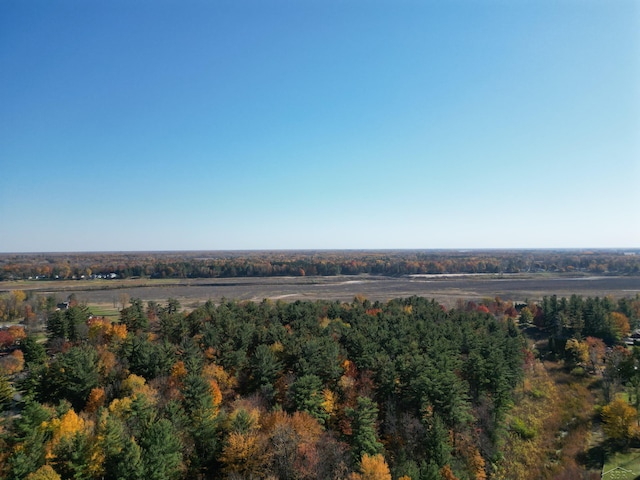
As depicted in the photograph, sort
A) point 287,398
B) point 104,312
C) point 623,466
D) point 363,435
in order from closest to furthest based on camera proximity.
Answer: point 363,435
point 623,466
point 287,398
point 104,312

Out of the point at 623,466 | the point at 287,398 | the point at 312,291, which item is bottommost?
the point at 623,466

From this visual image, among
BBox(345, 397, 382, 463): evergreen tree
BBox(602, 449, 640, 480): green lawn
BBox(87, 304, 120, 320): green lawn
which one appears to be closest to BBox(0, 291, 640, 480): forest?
BBox(345, 397, 382, 463): evergreen tree

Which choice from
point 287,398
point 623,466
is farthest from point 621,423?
point 287,398

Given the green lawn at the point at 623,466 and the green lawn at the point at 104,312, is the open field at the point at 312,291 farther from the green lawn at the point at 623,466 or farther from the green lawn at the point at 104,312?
the green lawn at the point at 623,466

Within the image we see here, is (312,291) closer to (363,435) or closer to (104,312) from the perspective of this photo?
(104,312)

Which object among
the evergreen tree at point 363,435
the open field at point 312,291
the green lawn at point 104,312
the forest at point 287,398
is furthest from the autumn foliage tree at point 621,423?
the green lawn at point 104,312

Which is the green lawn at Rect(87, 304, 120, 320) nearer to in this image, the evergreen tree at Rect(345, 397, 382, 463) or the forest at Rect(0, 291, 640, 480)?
the forest at Rect(0, 291, 640, 480)
